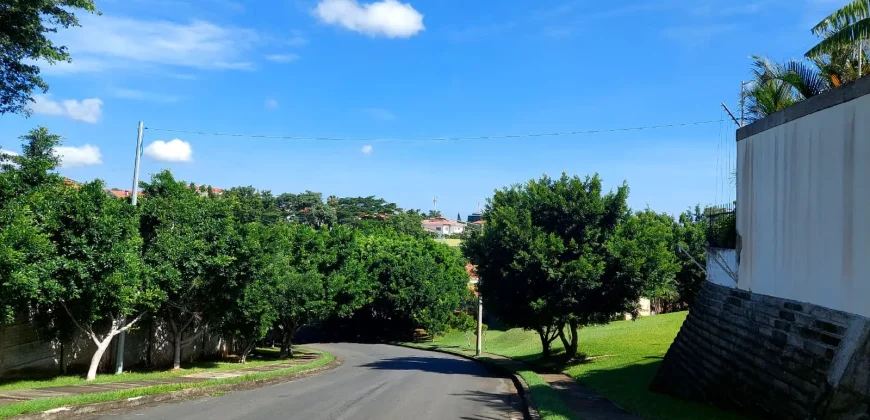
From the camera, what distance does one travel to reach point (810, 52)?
11242 mm

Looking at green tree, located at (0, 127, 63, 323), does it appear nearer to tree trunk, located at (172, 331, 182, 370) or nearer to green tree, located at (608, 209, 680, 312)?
tree trunk, located at (172, 331, 182, 370)

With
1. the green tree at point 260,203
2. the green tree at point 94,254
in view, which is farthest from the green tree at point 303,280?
the green tree at point 260,203

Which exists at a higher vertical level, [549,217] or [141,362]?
[549,217]

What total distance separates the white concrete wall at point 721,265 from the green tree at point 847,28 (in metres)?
4.35

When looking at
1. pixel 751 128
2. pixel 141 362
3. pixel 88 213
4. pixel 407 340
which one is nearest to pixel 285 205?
pixel 407 340

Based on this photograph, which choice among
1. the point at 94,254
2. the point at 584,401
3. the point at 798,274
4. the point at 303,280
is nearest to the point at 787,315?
the point at 798,274

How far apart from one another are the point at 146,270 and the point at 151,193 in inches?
149

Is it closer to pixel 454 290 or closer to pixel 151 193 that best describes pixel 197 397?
pixel 151 193

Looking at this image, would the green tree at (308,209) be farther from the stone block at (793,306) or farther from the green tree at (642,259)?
→ the stone block at (793,306)

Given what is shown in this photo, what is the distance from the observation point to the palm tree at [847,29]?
10.1 metres

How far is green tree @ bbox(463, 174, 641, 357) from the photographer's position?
2333cm

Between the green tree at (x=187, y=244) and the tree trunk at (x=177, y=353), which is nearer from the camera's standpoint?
the green tree at (x=187, y=244)

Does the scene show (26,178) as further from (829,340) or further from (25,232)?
(829,340)

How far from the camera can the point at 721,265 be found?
44.9 feet
